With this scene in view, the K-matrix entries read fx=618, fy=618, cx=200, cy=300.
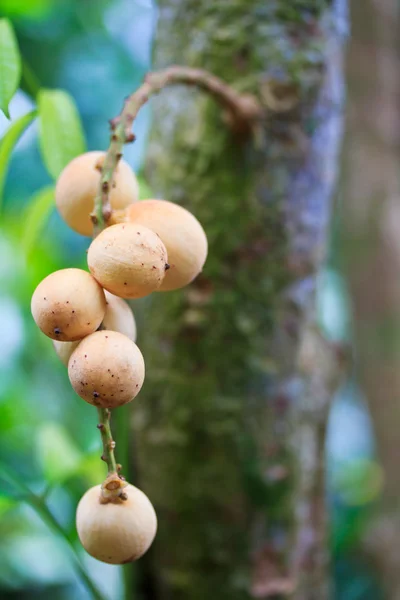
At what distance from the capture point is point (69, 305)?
25cm

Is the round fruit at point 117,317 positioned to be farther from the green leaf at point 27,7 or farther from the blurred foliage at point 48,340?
the green leaf at point 27,7

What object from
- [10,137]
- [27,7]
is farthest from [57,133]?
[27,7]

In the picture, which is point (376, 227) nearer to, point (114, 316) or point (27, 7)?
point (27, 7)

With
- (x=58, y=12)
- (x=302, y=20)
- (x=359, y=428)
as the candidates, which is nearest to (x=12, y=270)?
(x=58, y=12)

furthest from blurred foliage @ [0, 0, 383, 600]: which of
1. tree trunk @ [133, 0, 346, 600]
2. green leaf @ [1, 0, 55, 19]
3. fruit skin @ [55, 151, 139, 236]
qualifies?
fruit skin @ [55, 151, 139, 236]

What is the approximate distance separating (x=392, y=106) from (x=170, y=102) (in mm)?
900

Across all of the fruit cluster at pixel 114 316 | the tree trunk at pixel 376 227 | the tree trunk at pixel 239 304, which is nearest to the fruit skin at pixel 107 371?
the fruit cluster at pixel 114 316

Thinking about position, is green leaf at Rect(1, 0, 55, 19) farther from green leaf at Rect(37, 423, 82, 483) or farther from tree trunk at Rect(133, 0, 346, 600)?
green leaf at Rect(37, 423, 82, 483)

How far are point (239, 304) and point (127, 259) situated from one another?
316mm

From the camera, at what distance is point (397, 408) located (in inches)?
49.1

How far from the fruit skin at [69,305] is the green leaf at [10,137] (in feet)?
0.60

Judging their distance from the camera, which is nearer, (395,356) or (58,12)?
(58,12)

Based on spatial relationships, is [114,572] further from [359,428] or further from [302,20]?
[359,428]

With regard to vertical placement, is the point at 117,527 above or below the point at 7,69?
below
